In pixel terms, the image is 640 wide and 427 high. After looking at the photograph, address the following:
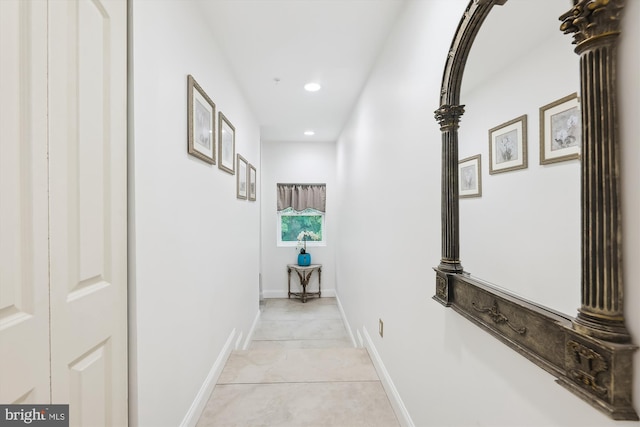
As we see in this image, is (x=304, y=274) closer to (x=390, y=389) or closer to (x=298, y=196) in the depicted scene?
(x=298, y=196)

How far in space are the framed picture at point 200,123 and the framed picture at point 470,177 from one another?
1.39 m

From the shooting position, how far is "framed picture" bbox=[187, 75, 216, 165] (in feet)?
5.44

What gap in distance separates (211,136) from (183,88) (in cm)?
44

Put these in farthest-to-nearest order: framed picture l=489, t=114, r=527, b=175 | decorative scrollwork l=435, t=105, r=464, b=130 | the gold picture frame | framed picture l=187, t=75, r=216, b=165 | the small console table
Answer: the small console table < the gold picture frame < framed picture l=187, t=75, r=216, b=165 < decorative scrollwork l=435, t=105, r=464, b=130 < framed picture l=489, t=114, r=527, b=175

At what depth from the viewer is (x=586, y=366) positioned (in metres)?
0.59

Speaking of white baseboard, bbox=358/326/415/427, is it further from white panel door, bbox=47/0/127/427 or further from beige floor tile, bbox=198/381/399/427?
white panel door, bbox=47/0/127/427

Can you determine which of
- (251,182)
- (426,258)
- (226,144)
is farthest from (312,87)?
(426,258)

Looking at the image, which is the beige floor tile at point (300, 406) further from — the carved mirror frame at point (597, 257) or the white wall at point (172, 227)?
the carved mirror frame at point (597, 257)

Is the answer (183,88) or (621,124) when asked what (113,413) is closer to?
(183,88)

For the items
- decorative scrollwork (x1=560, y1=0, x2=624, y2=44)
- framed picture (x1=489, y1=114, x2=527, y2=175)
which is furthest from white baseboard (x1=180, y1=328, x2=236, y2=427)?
decorative scrollwork (x1=560, y1=0, x2=624, y2=44)

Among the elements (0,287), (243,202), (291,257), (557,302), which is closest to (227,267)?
(243,202)

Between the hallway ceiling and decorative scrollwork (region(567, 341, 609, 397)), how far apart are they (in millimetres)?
1978

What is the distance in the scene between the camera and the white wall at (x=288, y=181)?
5371 millimetres

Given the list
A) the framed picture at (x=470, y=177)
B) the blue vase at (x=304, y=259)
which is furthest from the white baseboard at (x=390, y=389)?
the blue vase at (x=304, y=259)
